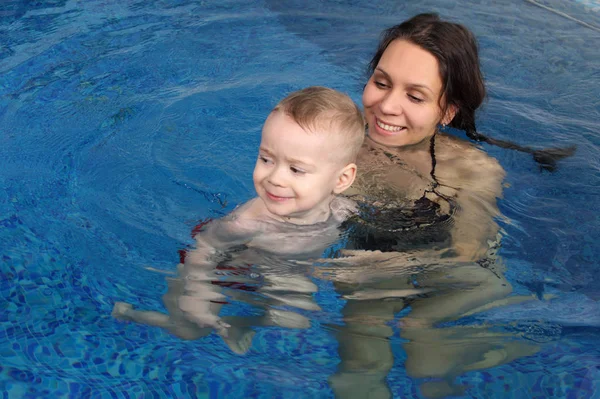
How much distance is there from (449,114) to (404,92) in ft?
1.05

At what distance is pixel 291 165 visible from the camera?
2.59 metres

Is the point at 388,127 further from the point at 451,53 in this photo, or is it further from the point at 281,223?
the point at 281,223

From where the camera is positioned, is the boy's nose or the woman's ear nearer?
the boy's nose

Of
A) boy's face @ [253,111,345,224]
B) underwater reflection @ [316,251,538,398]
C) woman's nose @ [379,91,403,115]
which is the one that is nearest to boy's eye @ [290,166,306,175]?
boy's face @ [253,111,345,224]

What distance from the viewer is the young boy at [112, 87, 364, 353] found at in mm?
2568

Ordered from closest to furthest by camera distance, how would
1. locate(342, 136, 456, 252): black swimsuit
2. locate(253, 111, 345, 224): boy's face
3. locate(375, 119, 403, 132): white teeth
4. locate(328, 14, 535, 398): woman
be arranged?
locate(253, 111, 345, 224): boy's face, locate(328, 14, 535, 398): woman, locate(342, 136, 456, 252): black swimsuit, locate(375, 119, 403, 132): white teeth

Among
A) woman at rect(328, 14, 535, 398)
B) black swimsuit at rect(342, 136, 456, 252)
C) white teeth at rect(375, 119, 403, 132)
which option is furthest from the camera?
white teeth at rect(375, 119, 403, 132)

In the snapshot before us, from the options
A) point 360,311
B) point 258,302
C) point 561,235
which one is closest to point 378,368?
point 360,311

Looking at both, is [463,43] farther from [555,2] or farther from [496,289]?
[555,2]

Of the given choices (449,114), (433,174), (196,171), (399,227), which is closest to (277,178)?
(399,227)

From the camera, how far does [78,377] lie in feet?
8.23

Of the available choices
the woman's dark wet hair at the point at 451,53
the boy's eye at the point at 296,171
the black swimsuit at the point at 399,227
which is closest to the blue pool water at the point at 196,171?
the black swimsuit at the point at 399,227

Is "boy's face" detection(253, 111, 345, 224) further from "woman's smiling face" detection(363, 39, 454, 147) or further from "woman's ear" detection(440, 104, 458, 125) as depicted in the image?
"woman's ear" detection(440, 104, 458, 125)

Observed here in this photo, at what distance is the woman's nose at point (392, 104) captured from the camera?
306 centimetres
